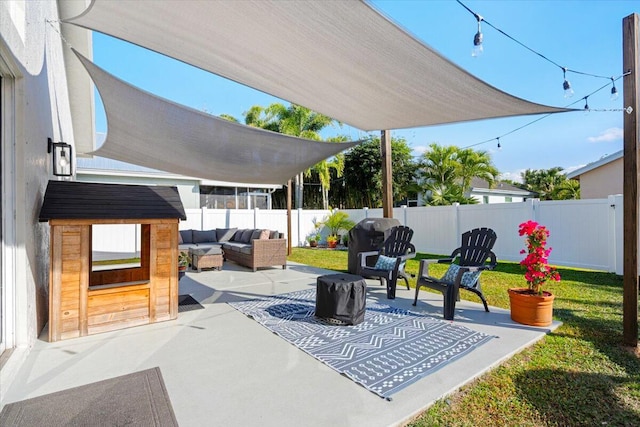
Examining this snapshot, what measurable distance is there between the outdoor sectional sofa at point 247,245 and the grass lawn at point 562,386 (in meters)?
5.56

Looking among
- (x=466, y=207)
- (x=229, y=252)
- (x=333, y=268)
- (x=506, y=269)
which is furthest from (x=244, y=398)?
(x=466, y=207)

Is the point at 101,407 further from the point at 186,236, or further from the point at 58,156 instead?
the point at 186,236

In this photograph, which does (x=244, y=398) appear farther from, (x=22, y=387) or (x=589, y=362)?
(x=589, y=362)

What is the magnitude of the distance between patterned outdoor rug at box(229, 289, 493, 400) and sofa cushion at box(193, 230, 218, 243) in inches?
225

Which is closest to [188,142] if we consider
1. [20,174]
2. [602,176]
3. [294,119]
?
[20,174]

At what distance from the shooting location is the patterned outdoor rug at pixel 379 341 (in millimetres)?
2725

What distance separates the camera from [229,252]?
30.0 ft

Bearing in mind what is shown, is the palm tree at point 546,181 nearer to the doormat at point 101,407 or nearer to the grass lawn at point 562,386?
the grass lawn at point 562,386

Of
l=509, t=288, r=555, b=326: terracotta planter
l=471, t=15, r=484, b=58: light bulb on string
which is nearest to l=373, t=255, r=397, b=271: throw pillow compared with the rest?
l=509, t=288, r=555, b=326: terracotta planter

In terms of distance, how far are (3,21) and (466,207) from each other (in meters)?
10.5

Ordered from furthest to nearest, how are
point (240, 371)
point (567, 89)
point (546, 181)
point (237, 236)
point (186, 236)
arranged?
point (546, 181) < point (237, 236) < point (186, 236) < point (567, 89) < point (240, 371)

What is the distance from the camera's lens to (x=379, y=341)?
3.39 m

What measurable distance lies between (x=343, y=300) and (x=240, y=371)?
1.49 m

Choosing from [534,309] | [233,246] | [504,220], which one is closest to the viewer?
[534,309]
